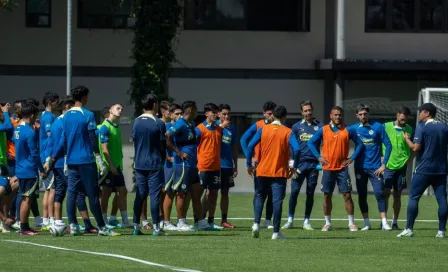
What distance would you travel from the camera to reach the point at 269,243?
17109 millimetres

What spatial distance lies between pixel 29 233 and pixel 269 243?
3948 millimetres

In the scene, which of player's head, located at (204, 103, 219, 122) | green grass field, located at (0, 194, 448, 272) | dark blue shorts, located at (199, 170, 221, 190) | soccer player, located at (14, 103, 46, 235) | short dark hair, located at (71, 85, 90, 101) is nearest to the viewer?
green grass field, located at (0, 194, 448, 272)

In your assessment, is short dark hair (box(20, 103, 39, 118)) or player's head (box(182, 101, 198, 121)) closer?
short dark hair (box(20, 103, 39, 118))

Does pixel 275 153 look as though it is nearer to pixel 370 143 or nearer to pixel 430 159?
pixel 430 159

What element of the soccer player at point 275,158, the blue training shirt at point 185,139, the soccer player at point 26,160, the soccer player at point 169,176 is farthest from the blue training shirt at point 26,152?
the soccer player at point 275,158

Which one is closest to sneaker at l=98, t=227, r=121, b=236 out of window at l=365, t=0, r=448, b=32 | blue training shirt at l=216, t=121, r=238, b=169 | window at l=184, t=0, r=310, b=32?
blue training shirt at l=216, t=121, r=238, b=169

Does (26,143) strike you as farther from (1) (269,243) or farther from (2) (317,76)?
(2) (317,76)

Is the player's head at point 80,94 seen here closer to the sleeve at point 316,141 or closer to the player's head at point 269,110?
the player's head at point 269,110

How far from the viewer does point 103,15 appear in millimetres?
36906

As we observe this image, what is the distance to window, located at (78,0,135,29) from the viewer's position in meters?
36.8

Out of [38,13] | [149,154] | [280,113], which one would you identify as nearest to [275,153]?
[280,113]

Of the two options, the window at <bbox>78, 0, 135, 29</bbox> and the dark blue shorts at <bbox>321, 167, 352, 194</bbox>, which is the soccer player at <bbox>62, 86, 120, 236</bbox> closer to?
the dark blue shorts at <bbox>321, 167, 352, 194</bbox>

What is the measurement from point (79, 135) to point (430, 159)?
211 inches

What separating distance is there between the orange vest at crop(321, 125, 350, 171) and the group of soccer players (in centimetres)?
2
